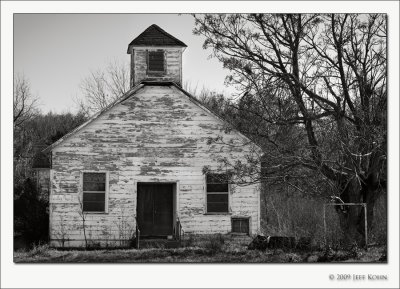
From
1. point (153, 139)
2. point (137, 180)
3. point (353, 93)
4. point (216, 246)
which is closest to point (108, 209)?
point (137, 180)

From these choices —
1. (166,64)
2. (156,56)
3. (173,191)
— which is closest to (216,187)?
(173,191)

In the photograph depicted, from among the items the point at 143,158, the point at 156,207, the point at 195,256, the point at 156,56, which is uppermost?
the point at 156,56

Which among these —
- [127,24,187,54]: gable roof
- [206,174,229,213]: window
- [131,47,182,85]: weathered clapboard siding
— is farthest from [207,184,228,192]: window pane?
[127,24,187,54]: gable roof

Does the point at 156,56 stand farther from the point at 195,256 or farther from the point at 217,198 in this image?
the point at 195,256

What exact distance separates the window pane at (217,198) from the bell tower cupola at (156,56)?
12.9ft

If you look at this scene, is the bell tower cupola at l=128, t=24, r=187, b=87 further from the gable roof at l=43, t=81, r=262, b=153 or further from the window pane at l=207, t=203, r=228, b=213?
the window pane at l=207, t=203, r=228, b=213


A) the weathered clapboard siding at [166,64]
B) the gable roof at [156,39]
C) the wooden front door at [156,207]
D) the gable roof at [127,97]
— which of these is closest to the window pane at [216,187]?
the wooden front door at [156,207]

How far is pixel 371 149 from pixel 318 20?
318 cm

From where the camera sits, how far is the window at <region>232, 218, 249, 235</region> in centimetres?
1920

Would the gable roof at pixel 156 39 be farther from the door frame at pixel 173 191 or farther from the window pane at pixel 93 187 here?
the window pane at pixel 93 187

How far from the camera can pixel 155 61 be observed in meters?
20.6

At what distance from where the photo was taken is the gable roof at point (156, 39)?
20.6m

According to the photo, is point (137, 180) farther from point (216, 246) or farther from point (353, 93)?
point (353, 93)

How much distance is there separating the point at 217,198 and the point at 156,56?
5.13 meters
